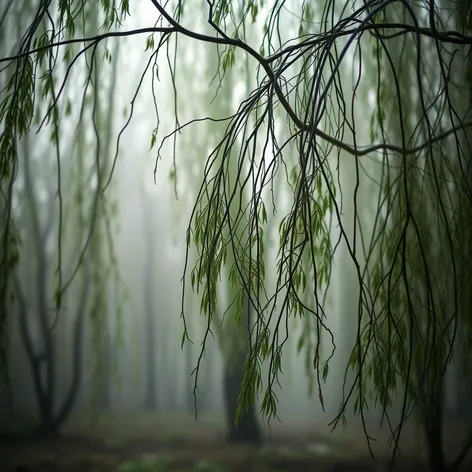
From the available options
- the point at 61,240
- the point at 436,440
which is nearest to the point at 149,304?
the point at 61,240

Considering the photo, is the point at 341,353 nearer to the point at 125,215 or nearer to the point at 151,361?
the point at 151,361

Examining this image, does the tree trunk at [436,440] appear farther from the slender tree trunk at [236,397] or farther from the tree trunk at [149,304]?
the tree trunk at [149,304]

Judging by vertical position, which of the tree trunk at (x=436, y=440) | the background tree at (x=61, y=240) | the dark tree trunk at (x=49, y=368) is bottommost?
the tree trunk at (x=436, y=440)

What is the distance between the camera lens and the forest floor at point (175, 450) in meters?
1.68

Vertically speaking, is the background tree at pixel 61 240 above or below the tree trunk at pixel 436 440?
above

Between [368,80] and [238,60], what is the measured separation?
16.4 inches

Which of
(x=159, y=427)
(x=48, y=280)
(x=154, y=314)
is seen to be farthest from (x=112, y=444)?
(x=48, y=280)

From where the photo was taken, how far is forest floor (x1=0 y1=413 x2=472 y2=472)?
5.51ft

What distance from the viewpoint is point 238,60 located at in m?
1.71

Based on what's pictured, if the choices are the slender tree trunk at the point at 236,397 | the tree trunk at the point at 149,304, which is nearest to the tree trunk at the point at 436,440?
the slender tree trunk at the point at 236,397

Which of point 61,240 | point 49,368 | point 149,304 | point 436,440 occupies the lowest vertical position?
point 436,440

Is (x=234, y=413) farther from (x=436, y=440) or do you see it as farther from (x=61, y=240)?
(x=61, y=240)

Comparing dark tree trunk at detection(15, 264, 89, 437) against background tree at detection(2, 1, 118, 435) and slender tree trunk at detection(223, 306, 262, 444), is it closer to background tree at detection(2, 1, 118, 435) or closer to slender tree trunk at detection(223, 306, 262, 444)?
background tree at detection(2, 1, 118, 435)

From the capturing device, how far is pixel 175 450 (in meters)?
1.70
